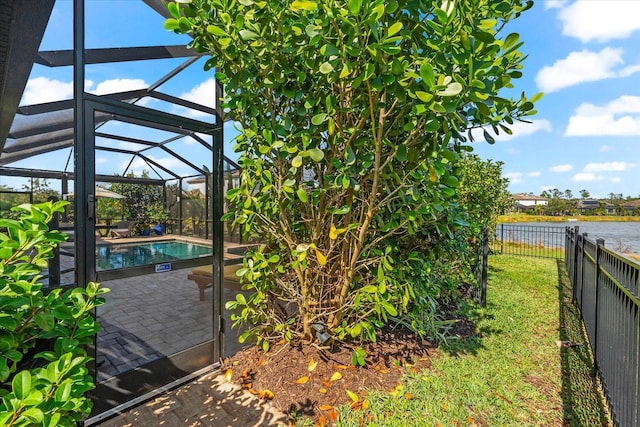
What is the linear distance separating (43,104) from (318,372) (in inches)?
127

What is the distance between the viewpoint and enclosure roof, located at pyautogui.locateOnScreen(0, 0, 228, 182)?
2070mm

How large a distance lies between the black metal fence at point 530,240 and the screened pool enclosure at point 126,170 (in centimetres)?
1148

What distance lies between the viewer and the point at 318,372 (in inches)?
100

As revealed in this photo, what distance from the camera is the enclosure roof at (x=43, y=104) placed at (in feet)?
6.79

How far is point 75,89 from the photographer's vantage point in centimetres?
210

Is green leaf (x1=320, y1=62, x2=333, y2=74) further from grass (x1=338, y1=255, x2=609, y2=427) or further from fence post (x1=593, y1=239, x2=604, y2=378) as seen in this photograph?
fence post (x1=593, y1=239, x2=604, y2=378)

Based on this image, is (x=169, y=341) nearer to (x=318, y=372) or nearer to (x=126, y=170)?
(x=318, y=372)

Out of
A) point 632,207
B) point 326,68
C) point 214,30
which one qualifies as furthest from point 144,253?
point 632,207

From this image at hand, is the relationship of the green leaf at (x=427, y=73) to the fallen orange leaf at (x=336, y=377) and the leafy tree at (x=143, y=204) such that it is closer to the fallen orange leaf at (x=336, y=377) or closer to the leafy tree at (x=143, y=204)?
the fallen orange leaf at (x=336, y=377)

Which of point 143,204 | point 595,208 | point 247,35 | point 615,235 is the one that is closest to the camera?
point 247,35

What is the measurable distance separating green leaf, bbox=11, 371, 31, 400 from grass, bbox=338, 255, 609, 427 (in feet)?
5.95

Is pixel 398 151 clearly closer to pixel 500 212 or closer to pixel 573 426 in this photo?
pixel 573 426

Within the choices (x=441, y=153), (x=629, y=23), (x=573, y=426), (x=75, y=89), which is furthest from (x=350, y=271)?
(x=629, y=23)

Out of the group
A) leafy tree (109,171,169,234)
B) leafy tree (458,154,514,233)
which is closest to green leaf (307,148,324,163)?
leafy tree (109,171,169,234)
